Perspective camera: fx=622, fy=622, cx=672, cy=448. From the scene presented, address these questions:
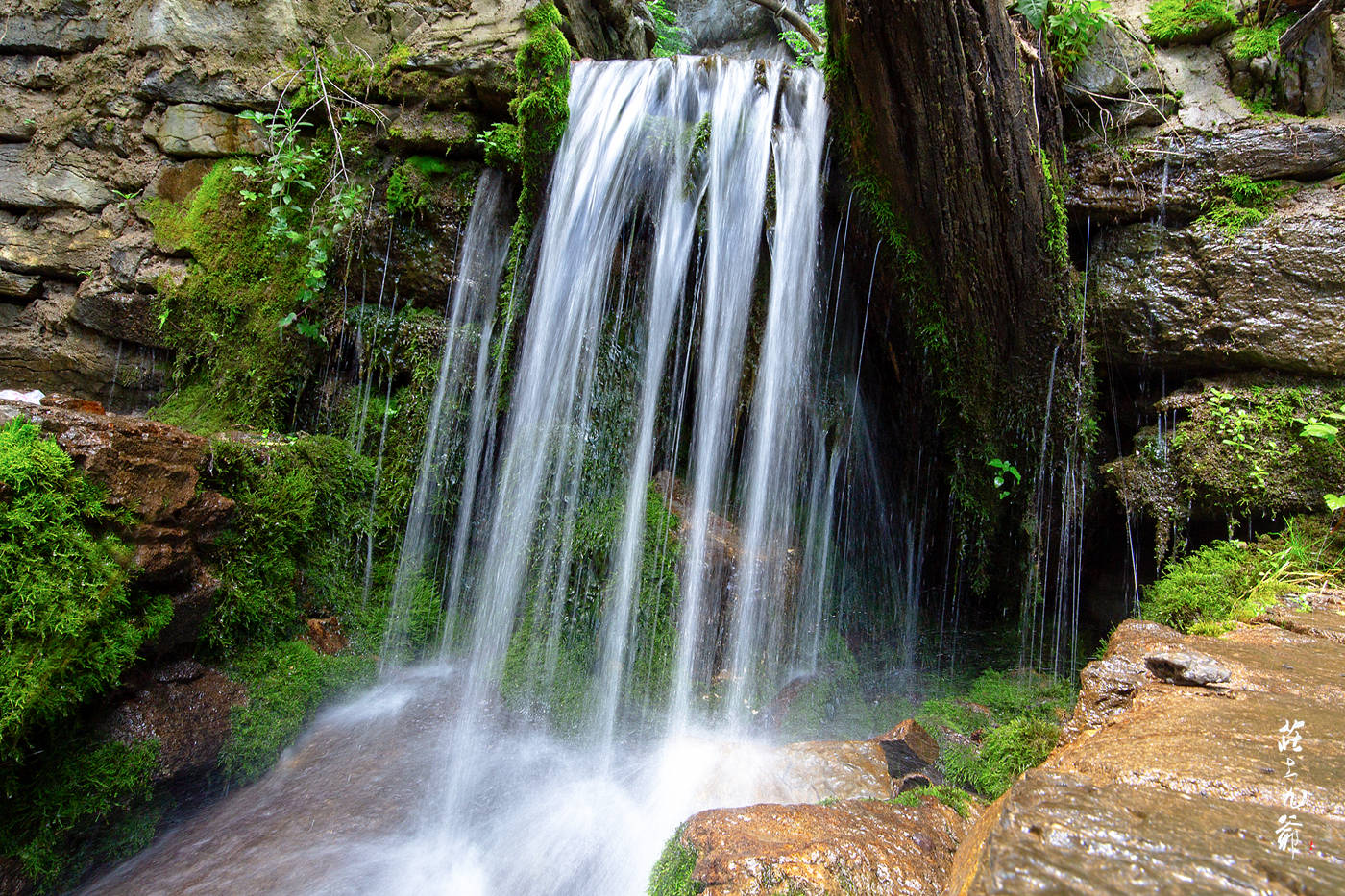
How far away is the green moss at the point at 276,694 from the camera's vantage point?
367 centimetres

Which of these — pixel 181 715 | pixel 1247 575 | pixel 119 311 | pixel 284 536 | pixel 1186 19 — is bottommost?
pixel 181 715

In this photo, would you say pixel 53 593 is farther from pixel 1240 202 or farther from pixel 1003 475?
pixel 1240 202

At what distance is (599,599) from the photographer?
4992 millimetres

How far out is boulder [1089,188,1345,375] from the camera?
4.16 meters

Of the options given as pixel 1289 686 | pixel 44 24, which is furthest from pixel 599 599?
pixel 44 24

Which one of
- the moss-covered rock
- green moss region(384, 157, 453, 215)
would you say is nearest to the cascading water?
green moss region(384, 157, 453, 215)

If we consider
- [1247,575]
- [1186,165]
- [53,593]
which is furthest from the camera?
[1186,165]

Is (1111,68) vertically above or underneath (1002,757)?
above

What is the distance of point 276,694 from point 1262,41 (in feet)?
27.7

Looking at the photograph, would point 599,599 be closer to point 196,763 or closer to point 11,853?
point 196,763

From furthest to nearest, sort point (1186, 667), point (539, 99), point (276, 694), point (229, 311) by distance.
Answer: point (229, 311)
point (539, 99)
point (276, 694)
point (1186, 667)

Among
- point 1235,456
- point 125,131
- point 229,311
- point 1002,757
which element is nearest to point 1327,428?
point 1235,456

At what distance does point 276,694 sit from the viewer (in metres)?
4.01

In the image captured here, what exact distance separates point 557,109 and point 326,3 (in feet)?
9.80
